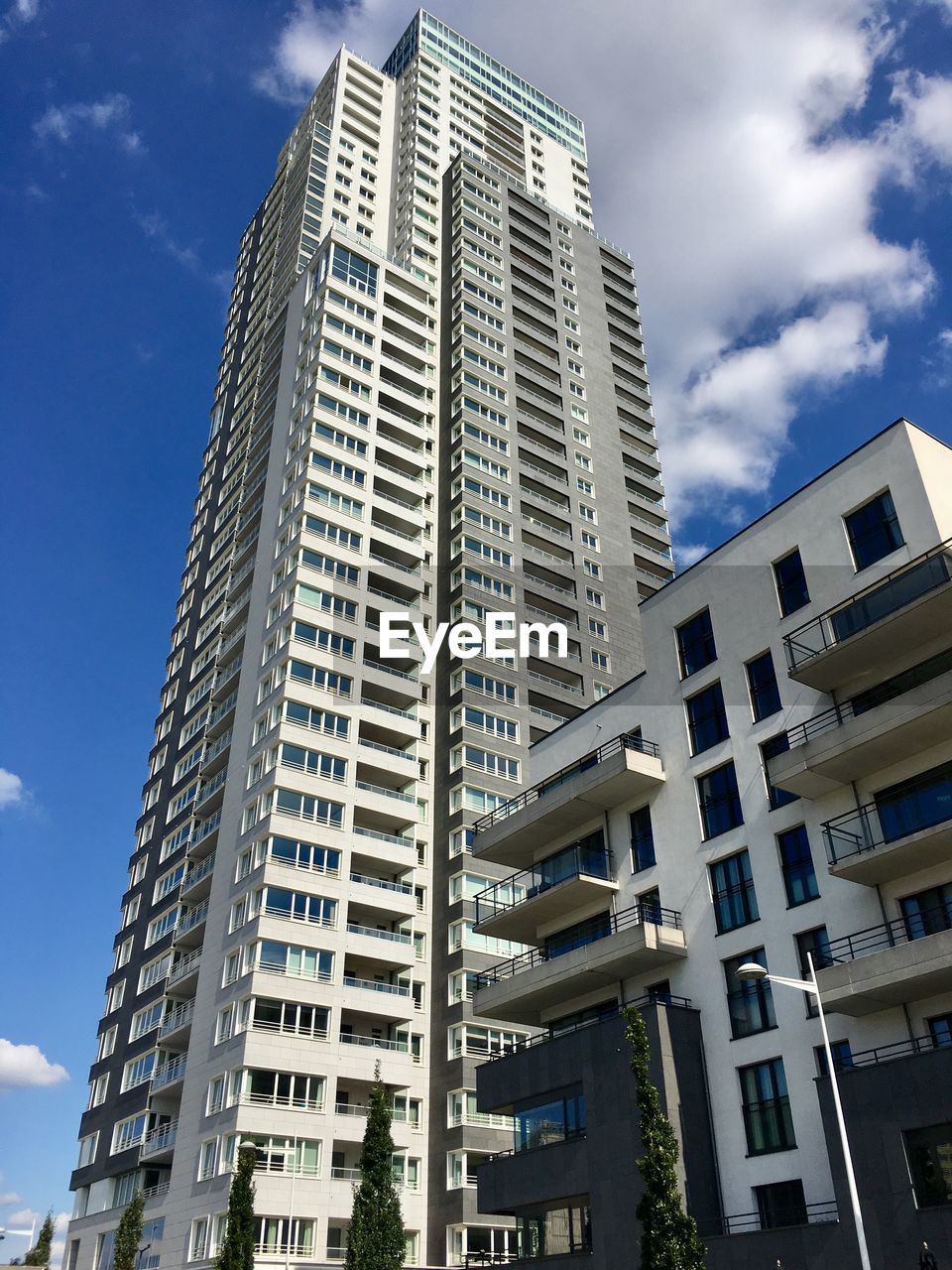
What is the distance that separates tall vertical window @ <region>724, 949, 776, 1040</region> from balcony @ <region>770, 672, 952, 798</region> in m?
5.89

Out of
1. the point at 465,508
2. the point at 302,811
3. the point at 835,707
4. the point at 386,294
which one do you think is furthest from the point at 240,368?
the point at 835,707

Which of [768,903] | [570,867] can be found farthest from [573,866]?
[768,903]

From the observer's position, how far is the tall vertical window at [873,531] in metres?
34.9

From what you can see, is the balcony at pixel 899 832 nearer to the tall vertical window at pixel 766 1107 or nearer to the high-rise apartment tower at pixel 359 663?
the tall vertical window at pixel 766 1107

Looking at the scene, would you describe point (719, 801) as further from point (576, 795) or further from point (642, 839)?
point (576, 795)

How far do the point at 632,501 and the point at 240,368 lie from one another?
3866cm

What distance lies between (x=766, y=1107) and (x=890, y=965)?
283 inches

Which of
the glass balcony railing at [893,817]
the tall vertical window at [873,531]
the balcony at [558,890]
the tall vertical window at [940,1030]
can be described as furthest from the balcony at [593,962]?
the tall vertical window at [873,531]

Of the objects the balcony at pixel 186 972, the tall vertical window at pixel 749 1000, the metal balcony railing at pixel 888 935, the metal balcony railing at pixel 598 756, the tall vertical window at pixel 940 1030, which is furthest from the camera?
the balcony at pixel 186 972

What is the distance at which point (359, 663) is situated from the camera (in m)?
68.1

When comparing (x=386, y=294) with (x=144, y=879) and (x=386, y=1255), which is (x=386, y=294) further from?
(x=386, y=1255)

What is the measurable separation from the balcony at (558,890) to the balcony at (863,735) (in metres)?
10.0

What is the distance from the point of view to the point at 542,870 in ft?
149

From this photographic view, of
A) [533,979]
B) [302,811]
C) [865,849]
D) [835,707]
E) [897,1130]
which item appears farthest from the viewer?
[302,811]
